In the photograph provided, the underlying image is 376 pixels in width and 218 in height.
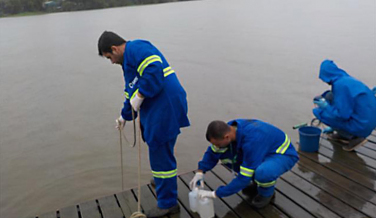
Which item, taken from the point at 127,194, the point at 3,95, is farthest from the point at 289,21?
the point at 127,194

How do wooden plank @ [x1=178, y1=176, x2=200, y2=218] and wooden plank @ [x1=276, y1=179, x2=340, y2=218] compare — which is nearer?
wooden plank @ [x1=276, y1=179, x2=340, y2=218]

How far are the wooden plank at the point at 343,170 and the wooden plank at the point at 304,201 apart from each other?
0.58 metres

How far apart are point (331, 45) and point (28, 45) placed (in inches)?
547

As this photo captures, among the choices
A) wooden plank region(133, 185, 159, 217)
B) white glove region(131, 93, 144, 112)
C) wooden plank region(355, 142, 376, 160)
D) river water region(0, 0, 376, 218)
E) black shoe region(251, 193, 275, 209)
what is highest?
white glove region(131, 93, 144, 112)

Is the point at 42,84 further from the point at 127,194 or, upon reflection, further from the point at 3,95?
the point at 127,194

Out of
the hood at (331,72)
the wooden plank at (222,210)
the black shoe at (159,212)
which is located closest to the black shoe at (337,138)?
the hood at (331,72)

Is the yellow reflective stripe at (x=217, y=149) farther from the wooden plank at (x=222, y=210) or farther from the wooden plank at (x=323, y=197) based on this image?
the wooden plank at (x=323, y=197)

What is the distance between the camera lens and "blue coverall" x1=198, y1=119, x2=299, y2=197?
8.72 ft

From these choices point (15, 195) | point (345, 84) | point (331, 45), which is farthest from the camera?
point (331, 45)

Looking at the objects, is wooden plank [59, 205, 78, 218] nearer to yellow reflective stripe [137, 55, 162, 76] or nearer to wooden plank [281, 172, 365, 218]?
yellow reflective stripe [137, 55, 162, 76]

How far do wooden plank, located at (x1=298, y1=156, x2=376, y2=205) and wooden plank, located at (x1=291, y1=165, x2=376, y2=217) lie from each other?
0.05m

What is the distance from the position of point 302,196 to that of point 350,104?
3.91 ft

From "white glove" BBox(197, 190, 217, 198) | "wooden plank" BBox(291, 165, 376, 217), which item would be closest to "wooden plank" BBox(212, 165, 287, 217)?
"white glove" BBox(197, 190, 217, 198)

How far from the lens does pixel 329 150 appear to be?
3.95 m
